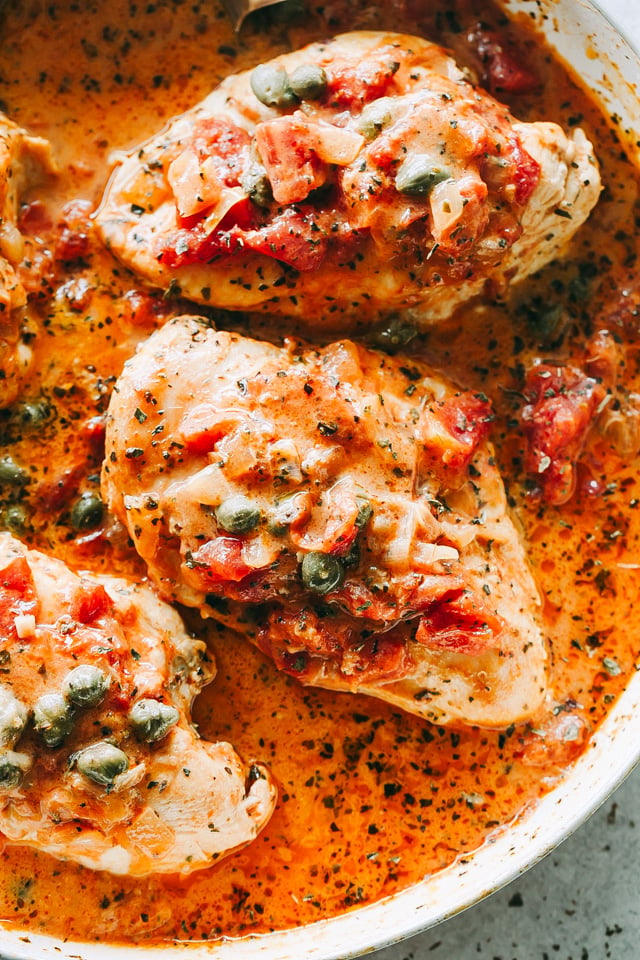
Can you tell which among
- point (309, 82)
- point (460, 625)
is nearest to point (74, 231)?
point (309, 82)

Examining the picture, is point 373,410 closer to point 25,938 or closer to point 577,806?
point 577,806

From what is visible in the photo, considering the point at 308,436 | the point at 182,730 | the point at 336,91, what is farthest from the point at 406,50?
the point at 182,730

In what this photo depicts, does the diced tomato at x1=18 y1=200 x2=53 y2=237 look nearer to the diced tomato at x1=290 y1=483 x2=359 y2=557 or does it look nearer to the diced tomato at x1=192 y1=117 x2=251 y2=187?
the diced tomato at x1=192 y1=117 x2=251 y2=187

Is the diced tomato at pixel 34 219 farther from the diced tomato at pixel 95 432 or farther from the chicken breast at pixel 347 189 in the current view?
the diced tomato at pixel 95 432

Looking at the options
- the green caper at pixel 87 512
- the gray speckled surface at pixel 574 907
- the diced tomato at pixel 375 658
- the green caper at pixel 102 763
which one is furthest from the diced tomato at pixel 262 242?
the gray speckled surface at pixel 574 907

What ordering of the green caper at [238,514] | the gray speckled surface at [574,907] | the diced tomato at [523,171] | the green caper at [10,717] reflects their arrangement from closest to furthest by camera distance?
the green caper at [10,717] < the green caper at [238,514] < the diced tomato at [523,171] < the gray speckled surface at [574,907]

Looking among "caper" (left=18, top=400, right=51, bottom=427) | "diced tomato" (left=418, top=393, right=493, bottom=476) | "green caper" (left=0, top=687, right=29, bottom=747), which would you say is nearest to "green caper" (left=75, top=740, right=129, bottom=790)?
"green caper" (left=0, top=687, right=29, bottom=747)

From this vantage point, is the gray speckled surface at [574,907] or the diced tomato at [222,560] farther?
the gray speckled surface at [574,907]
